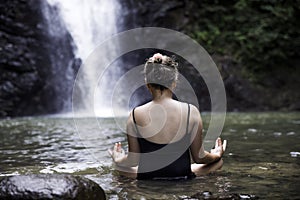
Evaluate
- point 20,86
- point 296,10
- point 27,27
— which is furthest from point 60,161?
point 296,10

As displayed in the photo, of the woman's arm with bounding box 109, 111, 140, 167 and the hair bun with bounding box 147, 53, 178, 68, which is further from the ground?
the hair bun with bounding box 147, 53, 178, 68

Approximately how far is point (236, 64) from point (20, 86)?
8.28 metres

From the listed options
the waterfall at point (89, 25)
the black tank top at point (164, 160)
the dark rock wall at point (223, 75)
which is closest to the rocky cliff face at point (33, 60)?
the waterfall at point (89, 25)

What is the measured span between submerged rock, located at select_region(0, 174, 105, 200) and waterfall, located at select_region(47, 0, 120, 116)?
13031 mm

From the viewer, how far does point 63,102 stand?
1608 cm

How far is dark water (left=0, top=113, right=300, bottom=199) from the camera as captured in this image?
3.10 meters

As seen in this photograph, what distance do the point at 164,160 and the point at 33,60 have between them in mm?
13428

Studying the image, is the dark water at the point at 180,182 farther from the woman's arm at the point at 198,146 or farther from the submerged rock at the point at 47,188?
the submerged rock at the point at 47,188

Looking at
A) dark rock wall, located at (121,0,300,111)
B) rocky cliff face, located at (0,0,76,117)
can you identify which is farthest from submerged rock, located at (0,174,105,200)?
dark rock wall, located at (121,0,300,111)

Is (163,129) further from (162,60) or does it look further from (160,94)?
(162,60)

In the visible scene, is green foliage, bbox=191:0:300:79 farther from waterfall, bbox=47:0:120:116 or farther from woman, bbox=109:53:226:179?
woman, bbox=109:53:226:179

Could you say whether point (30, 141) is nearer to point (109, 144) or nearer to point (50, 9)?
point (109, 144)

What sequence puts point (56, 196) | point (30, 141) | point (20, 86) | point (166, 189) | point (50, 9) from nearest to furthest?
1. point (56, 196)
2. point (166, 189)
3. point (30, 141)
4. point (20, 86)
5. point (50, 9)

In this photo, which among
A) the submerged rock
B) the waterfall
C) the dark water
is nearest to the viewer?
the submerged rock
